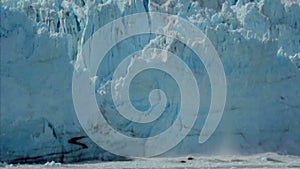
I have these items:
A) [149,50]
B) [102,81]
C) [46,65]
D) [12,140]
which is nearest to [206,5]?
[149,50]

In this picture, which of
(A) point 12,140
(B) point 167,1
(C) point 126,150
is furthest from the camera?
(B) point 167,1

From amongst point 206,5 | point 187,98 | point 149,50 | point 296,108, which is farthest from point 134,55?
point 296,108

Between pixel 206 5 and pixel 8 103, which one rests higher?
pixel 206 5

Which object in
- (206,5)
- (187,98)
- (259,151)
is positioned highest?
(206,5)

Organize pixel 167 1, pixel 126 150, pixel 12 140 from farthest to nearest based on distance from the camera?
pixel 167 1 → pixel 126 150 → pixel 12 140

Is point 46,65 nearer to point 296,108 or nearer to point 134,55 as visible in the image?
point 134,55

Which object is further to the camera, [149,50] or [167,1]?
[167,1]

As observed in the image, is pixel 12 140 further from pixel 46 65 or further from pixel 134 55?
pixel 134 55
